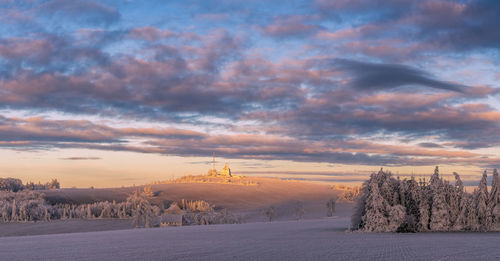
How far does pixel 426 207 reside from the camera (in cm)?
2520

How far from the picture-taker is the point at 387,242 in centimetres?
1867

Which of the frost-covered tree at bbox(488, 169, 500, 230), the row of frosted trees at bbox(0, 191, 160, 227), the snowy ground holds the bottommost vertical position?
the row of frosted trees at bbox(0, 191, 160, 227)

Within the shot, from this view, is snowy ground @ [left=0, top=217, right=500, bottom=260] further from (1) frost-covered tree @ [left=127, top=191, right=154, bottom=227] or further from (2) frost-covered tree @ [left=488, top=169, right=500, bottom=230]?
(1) frost-covered tree @ [left=127, top=191, right=154, bottom=227]

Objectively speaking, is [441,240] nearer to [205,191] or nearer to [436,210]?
[436,210]

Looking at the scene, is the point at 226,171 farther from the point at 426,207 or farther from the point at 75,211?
the point at 426,207

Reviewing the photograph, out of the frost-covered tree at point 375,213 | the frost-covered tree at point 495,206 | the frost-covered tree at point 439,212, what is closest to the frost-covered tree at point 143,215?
the frost-covered tree at point 375,213

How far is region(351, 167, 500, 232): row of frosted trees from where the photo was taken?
24.4 meters

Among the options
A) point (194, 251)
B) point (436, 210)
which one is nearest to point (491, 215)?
point (436, 210)

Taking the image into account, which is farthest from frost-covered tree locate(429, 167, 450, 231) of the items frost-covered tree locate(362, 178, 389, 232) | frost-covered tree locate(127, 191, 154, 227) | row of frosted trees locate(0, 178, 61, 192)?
row of frosted trees locate(0, 178, 61, 192)

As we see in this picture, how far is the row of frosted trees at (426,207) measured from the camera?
24.4 m

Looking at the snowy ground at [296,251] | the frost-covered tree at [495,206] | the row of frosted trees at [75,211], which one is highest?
the frost-covered tree at [495,206]

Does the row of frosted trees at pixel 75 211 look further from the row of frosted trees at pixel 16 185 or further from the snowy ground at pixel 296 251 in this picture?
the snowy ground at pixel 296 251

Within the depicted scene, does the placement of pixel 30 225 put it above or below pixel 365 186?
below

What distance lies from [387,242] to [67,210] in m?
50.9
